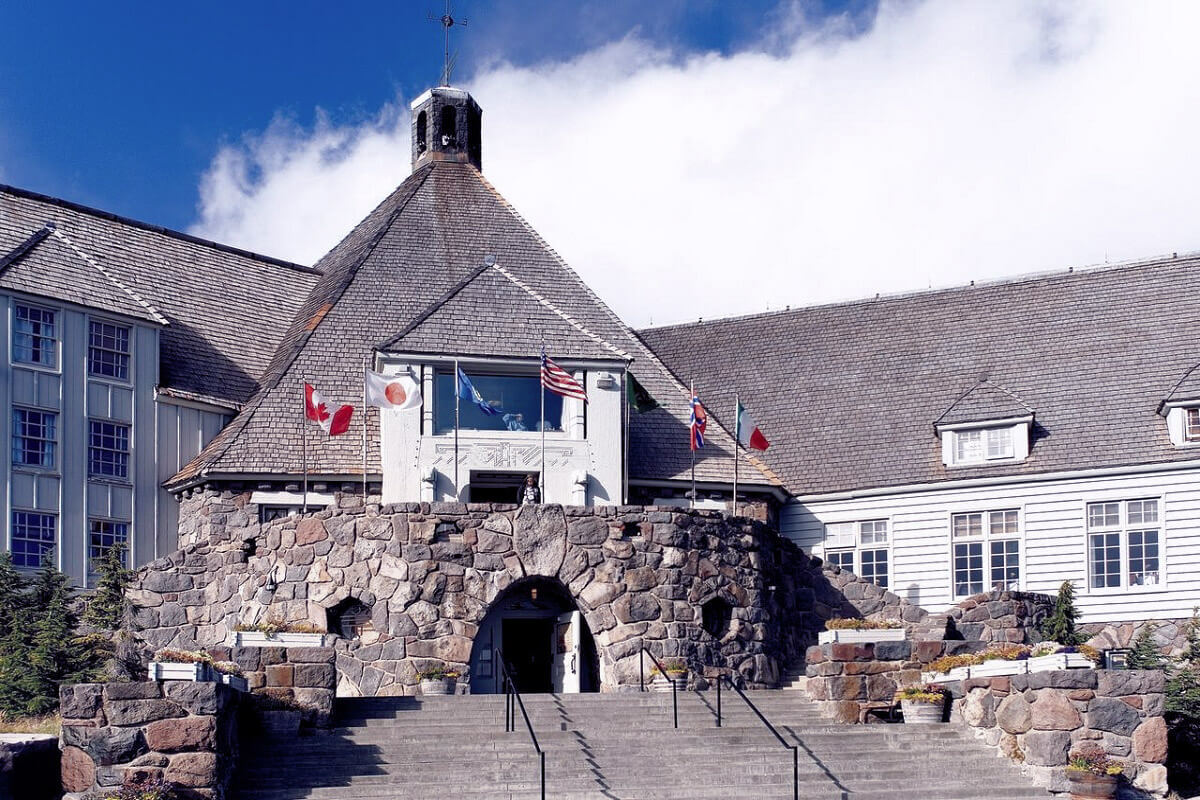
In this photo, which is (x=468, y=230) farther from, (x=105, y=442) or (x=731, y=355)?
(x=105, y=442)

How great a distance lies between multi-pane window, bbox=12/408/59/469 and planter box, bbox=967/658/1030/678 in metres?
17.3

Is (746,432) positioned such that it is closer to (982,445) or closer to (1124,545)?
(982,445)

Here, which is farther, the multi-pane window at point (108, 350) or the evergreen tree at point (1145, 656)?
the multi-pane window at point (108, 350)

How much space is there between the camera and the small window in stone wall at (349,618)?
3331 cm

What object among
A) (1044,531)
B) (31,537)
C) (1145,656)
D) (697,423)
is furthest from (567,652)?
(1044,531)

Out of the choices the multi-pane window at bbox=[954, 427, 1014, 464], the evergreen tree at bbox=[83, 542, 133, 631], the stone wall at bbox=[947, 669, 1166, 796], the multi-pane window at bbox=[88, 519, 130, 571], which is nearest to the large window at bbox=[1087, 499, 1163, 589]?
the multi-pane window at bbox=[954, 427, 1014, 464]

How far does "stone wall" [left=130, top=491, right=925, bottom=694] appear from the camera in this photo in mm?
32938

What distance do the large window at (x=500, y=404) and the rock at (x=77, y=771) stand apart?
12.7 meters

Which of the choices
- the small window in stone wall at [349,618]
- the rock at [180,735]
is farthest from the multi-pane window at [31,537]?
the rock at [180,735]

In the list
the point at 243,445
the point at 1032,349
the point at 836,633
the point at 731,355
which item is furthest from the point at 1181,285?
the point at 243,445

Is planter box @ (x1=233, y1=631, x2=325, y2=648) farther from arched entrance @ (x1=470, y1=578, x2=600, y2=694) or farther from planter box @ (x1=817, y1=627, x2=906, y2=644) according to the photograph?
planter box @ (x1=817, y1=627, x2=906, y2=644)

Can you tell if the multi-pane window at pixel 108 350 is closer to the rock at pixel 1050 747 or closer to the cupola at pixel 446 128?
the cupola at pixel 446 128

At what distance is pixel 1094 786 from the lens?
1009 inches

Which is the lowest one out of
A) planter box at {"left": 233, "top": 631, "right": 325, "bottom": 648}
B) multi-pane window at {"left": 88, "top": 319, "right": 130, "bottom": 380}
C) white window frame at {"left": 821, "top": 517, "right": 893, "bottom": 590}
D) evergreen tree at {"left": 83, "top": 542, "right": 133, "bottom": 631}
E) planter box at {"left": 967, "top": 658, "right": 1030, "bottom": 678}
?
planter box at {"left": 967, "top": 658, "right": 1030, "bottom": 678}
